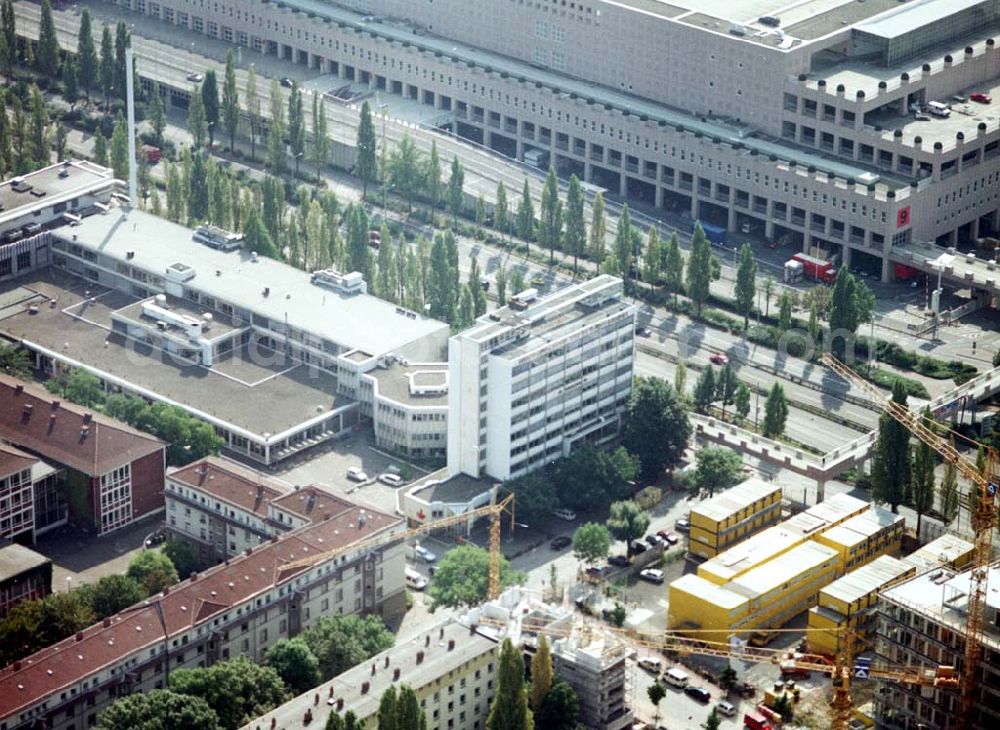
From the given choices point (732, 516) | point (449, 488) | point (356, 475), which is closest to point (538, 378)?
point (449, 488)

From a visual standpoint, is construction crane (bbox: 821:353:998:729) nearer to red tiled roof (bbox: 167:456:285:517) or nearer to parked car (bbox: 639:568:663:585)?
parked car (bbox: 639:568:663:585)

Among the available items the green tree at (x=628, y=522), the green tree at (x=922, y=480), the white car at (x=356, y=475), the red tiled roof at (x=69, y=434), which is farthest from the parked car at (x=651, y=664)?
the red tiled roof at (x=69, y=434)

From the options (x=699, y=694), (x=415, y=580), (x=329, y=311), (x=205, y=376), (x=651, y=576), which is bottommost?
(x=699, y=694)

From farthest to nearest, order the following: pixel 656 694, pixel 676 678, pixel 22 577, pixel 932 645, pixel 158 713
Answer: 1. pixel 22 577
2. pixel 676 678
3. pixel 656 694
4. pixel 932 645
5. pixel 158 713

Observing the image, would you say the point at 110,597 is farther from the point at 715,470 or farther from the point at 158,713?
the point at 715,470

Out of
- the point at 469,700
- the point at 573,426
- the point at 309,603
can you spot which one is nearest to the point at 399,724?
the point at 469,700

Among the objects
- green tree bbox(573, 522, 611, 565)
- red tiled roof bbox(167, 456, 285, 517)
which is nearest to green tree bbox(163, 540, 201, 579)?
red tiled roof bbox(167, 456, 285, 517)

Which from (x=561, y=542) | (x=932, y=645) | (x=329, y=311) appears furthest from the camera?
(x=329, y=311)
